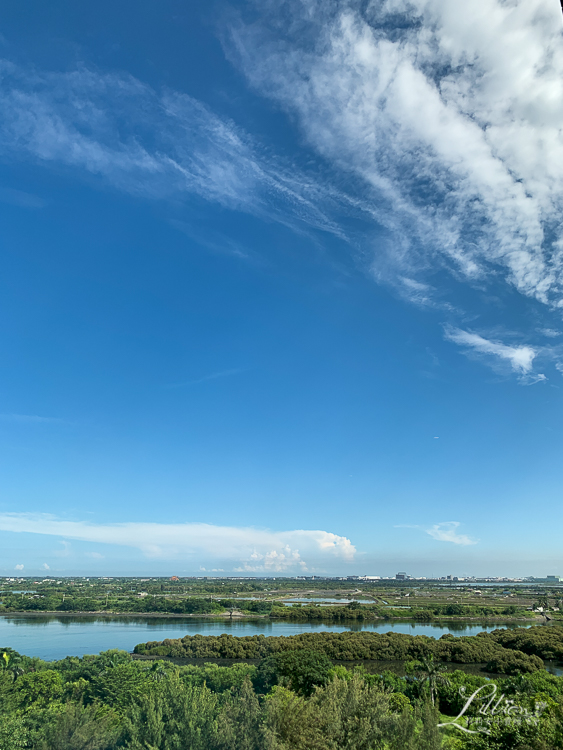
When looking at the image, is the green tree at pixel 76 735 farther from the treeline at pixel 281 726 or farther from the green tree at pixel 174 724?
the green tree at pixel 174 724

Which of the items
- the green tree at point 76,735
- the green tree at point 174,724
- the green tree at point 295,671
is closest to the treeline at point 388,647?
the green tree at point 295,671

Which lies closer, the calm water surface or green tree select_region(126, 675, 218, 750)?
green tree select_region(126, 675, 218, 750)

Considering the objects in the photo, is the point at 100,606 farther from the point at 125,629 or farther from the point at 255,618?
the point at 255,618

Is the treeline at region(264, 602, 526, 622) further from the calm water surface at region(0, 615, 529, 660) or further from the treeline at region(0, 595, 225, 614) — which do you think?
the treeline at region(0, 595, 225, 614)

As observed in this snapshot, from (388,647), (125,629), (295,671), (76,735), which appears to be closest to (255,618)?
(125,629)

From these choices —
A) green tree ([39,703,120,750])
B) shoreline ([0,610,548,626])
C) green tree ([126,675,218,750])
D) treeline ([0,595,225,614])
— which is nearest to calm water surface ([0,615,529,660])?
shoreline ([0,610,548,626])
